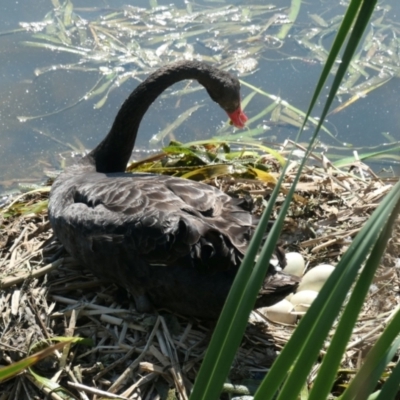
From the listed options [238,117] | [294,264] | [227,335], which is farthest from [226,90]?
[227,335]

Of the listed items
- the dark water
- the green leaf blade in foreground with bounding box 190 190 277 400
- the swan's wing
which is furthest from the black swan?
the dark water

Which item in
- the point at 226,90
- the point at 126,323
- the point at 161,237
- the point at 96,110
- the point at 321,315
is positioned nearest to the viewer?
the point at 321,315

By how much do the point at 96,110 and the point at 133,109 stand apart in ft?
6.65

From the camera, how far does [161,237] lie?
2.54 m

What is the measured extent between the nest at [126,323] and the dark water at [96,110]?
1794 millimetres

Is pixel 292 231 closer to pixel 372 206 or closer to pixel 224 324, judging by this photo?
pixel 372 206

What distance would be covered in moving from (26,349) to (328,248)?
1221 mm

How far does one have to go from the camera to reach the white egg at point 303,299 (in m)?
2.73

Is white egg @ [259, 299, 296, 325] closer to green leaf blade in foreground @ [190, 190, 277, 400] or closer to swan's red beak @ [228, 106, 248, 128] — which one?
swan's red beak @ [228, 106, 248, 128]

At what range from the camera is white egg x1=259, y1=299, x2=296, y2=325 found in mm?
2736

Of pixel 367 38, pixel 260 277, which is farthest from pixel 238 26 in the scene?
pixel 260 277

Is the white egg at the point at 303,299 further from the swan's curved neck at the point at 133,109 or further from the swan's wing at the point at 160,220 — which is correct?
the swan's curved neck at the point at 133,109

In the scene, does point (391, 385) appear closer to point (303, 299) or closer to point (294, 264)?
point (303, 299)

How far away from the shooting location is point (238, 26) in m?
6.12
